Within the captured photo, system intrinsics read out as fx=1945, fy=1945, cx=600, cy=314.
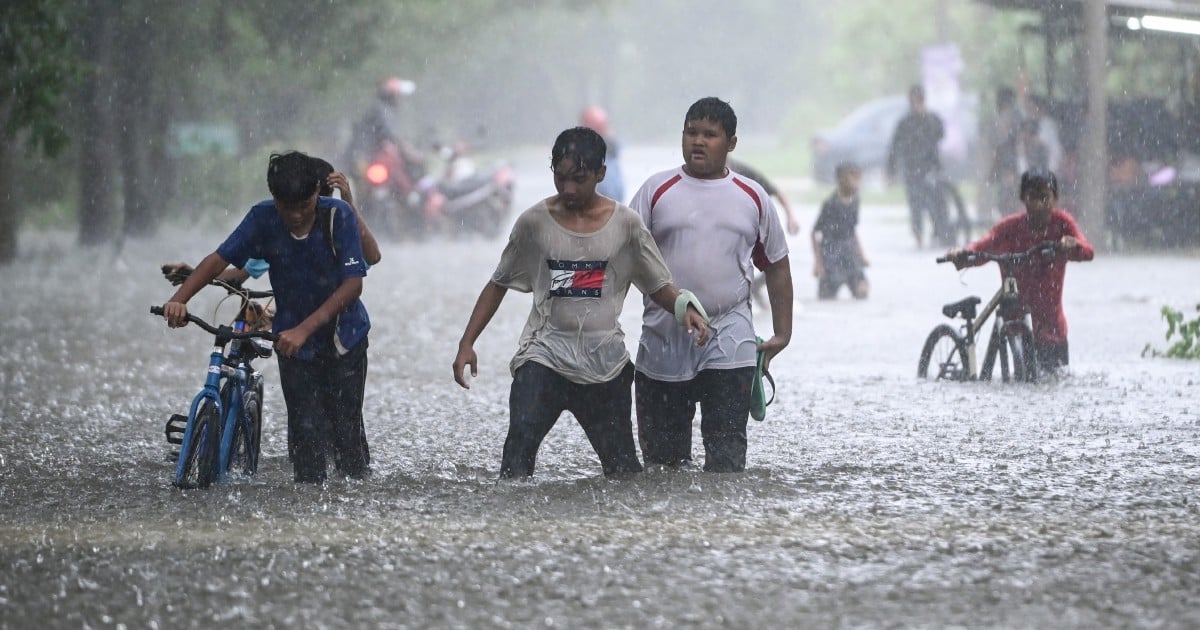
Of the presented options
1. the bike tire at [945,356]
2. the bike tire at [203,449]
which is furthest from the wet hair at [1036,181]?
the bike tire at [203,449]

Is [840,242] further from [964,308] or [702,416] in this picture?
[702,416]

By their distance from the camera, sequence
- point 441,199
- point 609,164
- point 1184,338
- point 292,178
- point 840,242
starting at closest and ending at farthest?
1. point 292,178
2. point 1184,338
3. point 840,242
4. point 609,164
5. point 441,199

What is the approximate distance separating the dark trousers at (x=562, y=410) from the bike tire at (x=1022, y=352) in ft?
13.3

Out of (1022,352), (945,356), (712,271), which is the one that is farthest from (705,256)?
(945,356)

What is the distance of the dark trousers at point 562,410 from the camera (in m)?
6.93

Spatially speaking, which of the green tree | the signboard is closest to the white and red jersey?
the green tree

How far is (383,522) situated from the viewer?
21.4 feet

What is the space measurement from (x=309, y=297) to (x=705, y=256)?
1.45 meters

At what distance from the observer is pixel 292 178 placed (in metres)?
6.73

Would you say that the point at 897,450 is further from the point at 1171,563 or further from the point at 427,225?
the point at 427,225

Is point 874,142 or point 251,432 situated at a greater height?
point 874,142

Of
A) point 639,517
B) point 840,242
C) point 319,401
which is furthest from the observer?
point 840,242

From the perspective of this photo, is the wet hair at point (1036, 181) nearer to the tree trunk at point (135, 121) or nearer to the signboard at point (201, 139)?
the tree trunk at point (135, 121)

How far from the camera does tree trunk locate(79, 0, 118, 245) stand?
85.7ft
